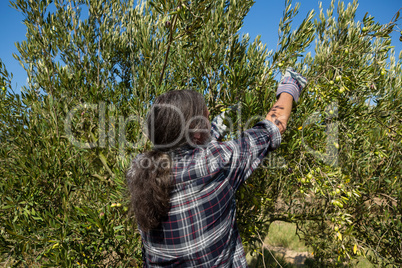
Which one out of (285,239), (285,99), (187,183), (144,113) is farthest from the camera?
(285,239)

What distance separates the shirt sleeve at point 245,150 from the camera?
62.8 inches

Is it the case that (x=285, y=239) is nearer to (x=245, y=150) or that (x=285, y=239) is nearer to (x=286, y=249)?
(x=286, y=249)

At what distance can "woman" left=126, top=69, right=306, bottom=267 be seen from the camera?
5.04 ft

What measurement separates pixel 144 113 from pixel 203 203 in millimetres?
1475


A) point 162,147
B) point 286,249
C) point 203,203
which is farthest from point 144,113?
point 286,249

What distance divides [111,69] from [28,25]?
42.0 inches

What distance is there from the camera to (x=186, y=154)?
1.63 metres

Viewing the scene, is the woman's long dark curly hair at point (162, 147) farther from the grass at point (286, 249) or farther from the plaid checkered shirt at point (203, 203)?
the grass at point (286, 249)

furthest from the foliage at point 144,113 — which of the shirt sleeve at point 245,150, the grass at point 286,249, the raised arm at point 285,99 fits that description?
the grass at point 286,249

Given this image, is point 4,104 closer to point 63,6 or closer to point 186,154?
point 63,6

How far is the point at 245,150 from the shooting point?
162cm

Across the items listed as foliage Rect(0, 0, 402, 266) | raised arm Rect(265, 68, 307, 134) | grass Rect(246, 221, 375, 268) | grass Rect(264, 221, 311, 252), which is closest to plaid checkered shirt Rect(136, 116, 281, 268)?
raised arm Rect(265, 68, 307, 134)

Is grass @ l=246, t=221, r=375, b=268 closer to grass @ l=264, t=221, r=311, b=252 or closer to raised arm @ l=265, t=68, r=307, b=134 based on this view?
grass @ l=264, t=221, r=311, b=252

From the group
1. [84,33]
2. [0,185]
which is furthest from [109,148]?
[84,33]
